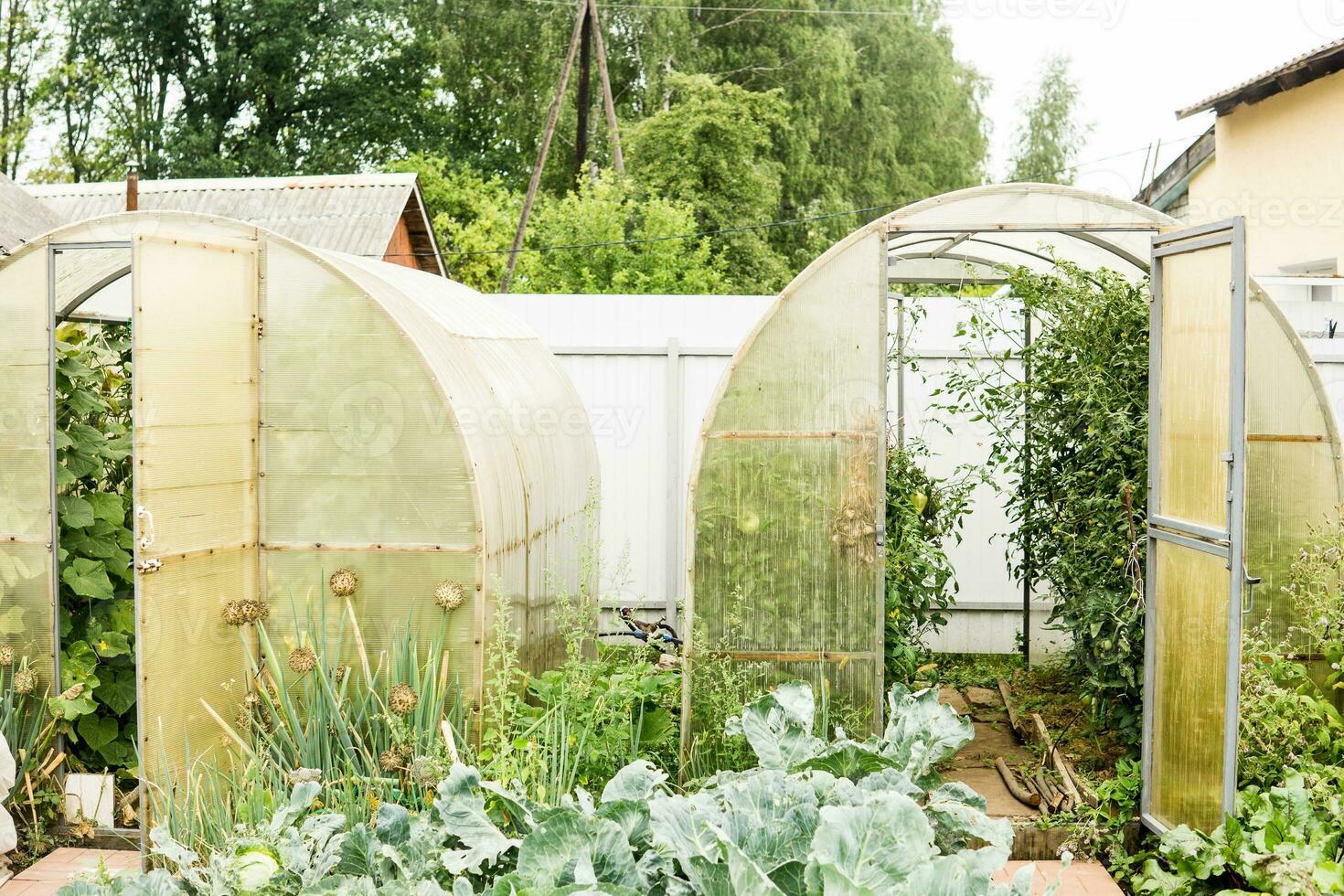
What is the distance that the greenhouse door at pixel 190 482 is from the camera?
4.50 metres

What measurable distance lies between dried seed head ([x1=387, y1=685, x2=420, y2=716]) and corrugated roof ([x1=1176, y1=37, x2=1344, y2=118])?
1041 cm

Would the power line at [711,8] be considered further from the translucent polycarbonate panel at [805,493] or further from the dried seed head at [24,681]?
the dried seed head at [24,681]

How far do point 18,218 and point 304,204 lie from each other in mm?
6608

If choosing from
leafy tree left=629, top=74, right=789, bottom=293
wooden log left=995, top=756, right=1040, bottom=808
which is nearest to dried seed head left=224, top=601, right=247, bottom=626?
wooden log left=995, top=756, right=1040, bottom=808

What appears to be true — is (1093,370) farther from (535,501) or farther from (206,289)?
(206,289)

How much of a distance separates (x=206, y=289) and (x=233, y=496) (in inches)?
34.2

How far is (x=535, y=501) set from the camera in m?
5.87

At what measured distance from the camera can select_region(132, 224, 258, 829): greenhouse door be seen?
14.8 ft

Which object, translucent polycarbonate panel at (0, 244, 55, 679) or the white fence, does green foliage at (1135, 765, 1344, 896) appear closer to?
the white fence

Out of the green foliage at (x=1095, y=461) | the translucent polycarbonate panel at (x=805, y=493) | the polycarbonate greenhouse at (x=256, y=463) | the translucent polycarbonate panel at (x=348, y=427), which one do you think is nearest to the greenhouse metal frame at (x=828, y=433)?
the translucent polycarbonate panel at (x=805, y=493)

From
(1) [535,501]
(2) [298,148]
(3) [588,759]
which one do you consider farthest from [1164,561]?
(2) [298,148]

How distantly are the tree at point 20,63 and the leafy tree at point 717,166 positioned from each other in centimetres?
1490

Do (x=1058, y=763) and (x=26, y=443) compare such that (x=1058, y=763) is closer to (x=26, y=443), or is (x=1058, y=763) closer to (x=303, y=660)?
(x=303, y=660)

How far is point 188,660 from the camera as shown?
15.4 feet
